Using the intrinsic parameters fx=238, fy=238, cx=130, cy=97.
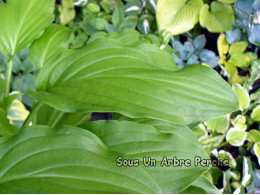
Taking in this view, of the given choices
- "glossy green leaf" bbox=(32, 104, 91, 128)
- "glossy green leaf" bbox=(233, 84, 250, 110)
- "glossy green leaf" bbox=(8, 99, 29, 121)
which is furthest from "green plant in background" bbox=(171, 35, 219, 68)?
"glossy green leaf" bbox=(8, 99, 29, 121)

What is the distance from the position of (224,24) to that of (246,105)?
397mm

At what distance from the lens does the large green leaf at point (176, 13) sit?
110 centimetres

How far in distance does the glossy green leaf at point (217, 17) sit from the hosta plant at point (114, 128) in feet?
1.70

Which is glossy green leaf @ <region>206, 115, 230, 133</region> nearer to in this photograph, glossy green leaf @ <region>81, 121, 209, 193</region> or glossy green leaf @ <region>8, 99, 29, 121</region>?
glossy green leaf @ <region>81, 121, 209, 193</region>

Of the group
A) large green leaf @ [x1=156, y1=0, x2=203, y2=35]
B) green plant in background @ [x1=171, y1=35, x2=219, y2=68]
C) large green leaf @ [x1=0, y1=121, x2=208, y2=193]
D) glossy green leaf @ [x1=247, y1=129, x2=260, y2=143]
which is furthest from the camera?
green plant in background @ [x1=171, y1=35, x2=219, y2=68]

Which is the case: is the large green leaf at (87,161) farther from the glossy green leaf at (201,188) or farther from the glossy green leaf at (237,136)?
the glossy green leaf at (237,136)

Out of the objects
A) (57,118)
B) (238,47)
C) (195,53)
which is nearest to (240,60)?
(238,47)

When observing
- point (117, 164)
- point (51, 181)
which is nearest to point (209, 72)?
point (117, 164)

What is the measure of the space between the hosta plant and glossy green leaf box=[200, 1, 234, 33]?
1.70 feet

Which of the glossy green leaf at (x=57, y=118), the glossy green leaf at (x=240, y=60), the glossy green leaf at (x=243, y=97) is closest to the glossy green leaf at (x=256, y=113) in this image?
the glossy green leaf at (x=243, y=97)

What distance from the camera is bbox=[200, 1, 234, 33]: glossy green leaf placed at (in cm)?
112

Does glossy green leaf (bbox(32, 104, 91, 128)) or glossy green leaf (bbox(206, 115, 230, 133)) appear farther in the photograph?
glossy green leaf (bbox(206, 115, 230, 133))

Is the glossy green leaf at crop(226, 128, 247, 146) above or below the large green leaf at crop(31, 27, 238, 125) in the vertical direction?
below

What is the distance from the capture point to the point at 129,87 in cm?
55
